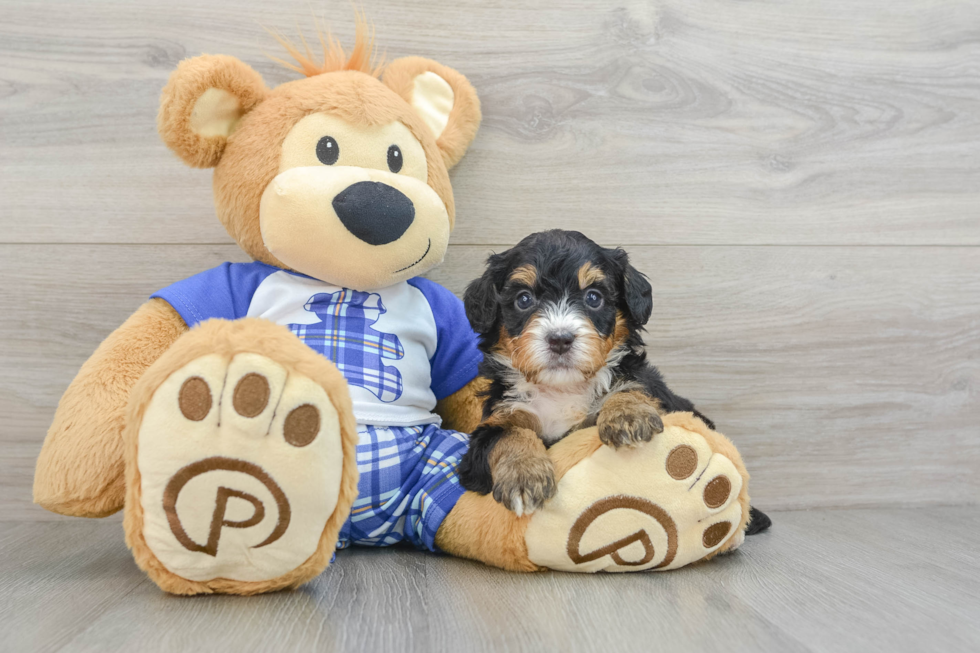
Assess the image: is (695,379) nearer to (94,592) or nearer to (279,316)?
(279,316)

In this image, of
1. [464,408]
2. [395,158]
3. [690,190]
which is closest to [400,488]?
[464,408]

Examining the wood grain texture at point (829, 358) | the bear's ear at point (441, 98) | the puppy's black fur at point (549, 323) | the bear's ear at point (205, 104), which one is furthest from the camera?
the wood grain texture at point (829, 358)

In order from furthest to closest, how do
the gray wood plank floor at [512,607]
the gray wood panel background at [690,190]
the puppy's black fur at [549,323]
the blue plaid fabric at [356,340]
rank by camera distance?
the gray wood panel background at [690,190], the blue plaid fabric at [356,340], the puppy's black fur at [549,323], the gray wood plank floor at [512,607]

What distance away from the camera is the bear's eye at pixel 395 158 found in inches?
78.8

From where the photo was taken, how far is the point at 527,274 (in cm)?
183

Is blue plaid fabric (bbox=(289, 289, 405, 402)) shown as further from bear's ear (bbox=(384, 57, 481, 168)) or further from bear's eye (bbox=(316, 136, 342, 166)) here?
bear's ear (bbox=(384, 57, 481, 168))

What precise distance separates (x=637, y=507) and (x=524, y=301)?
1.94ft

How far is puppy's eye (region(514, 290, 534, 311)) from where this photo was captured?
6.02ft

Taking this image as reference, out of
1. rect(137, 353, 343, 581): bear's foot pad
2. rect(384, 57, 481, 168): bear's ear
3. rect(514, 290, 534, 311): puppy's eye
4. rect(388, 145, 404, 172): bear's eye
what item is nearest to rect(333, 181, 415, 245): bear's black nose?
rect(388, 145, 404, 172): bear's eye

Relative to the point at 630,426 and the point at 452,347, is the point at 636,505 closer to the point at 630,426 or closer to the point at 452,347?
the point at 630,426

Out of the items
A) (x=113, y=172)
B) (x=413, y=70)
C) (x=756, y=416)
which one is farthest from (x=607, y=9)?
(x=113, y=172)

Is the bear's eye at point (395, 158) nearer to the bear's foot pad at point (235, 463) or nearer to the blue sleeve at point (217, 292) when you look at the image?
the blue sleeve at point (217, 292)

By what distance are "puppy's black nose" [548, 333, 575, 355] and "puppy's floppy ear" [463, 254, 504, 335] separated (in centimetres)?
25

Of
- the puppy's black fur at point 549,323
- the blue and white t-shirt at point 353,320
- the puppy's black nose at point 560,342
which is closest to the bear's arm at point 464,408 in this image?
the blue and white t-shirt at point 353,320
